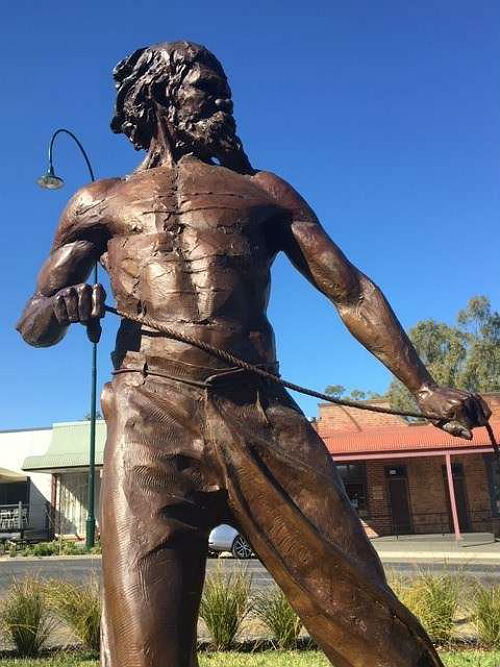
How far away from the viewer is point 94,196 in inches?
100

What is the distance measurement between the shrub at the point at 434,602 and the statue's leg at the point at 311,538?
4.57 m

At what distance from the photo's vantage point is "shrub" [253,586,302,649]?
621 cm

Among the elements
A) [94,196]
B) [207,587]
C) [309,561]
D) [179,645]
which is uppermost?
[94,196]

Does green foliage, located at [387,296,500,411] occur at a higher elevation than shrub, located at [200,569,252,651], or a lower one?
higher

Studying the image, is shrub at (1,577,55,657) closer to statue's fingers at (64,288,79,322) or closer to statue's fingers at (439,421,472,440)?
statue's fingers at (64,288,79,322)


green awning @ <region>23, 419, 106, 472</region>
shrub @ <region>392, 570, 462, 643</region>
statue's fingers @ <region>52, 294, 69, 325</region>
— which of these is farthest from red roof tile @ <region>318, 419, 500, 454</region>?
statue's fingers @ <region>52, 294, 69, 325</region>

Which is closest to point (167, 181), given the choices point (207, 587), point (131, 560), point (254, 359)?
point (254, 359)

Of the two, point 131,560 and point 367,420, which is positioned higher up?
point 367,420

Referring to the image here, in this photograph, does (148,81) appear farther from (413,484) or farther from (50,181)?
(413,484)

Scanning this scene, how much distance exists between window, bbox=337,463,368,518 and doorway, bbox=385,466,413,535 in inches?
34.2

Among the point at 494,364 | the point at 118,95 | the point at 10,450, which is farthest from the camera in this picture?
the point at 494,364

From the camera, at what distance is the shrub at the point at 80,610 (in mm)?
6234

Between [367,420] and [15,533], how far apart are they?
1391cm

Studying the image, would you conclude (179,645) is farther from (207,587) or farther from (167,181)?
(207,587)
